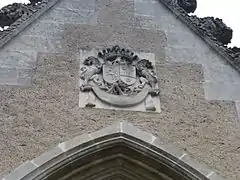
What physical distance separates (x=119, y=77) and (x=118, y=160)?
85 cm

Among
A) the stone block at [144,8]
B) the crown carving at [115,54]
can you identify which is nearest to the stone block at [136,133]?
the crown carving at [115,54]

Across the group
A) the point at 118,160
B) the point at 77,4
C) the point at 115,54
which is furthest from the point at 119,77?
the point at 77,4

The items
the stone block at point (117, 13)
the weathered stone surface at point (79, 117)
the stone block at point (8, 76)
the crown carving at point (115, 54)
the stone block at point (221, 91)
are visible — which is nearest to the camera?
the weathered stone surface at point (79, 117)

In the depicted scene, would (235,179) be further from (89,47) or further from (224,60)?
(89,47)

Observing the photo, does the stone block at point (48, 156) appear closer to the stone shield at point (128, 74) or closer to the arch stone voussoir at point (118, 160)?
the arch stone voussoir at point (118, 160)

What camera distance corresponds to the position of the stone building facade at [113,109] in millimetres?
5980

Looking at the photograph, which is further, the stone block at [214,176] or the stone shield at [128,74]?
the stone shield at [128,74]

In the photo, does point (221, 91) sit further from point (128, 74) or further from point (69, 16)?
point (69, 16)

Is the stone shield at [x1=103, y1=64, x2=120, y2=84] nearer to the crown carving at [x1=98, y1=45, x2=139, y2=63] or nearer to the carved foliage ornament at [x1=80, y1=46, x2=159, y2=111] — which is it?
the carved foliage ornament at [x1=80, y1=46, x2=159, y2=111]

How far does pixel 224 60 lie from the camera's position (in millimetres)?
7004

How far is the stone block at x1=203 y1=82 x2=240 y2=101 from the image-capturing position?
6.59 meters

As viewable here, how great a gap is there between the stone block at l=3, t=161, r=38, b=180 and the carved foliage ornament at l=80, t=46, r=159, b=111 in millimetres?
1015

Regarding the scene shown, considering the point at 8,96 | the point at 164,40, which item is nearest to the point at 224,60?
the point at 164,40

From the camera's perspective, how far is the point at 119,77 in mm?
6512
